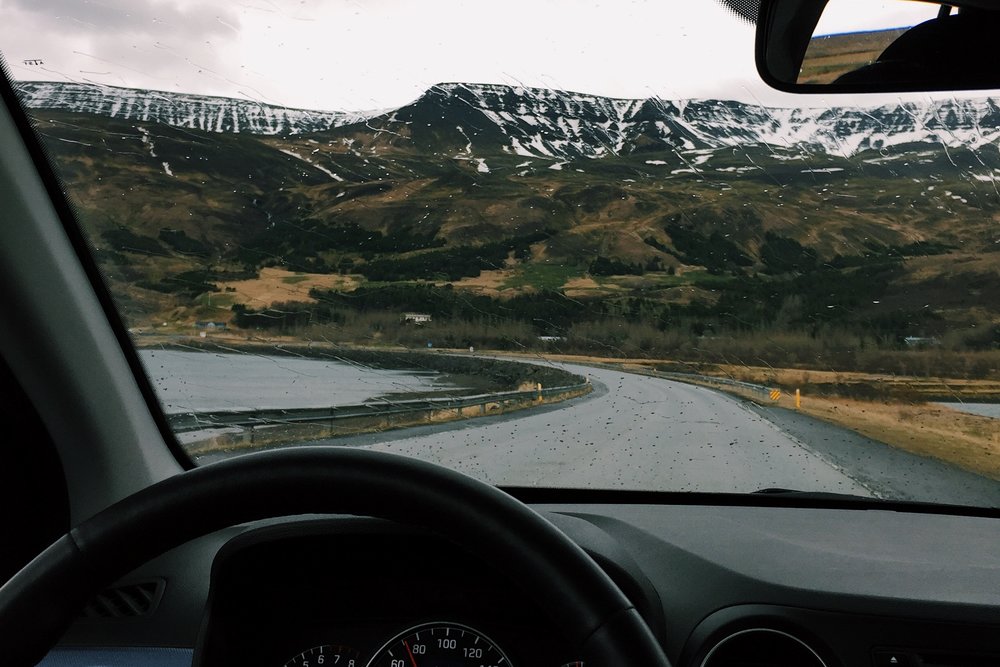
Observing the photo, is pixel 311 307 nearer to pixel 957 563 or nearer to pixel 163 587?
pixel 163 587

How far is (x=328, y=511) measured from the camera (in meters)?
1.67

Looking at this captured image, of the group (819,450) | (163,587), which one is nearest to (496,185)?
(819,450)

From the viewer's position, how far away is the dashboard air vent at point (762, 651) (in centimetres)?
288

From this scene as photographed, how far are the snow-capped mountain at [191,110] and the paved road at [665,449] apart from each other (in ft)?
4.43

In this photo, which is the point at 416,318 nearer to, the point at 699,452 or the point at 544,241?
the point at 544,241

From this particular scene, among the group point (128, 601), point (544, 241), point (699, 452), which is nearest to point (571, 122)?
point (544, 241)

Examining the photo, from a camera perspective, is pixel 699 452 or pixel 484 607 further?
pixel 699 452

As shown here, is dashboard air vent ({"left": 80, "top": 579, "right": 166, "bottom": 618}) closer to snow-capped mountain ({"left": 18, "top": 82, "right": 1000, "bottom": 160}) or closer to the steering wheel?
the steering wheel

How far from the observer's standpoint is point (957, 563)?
3152 mm

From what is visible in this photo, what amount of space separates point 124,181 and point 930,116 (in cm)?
322

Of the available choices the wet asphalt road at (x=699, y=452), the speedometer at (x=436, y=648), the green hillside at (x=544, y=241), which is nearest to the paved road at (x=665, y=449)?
the wet asphalt road at (x=699, y=452)

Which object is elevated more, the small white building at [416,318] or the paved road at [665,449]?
the small white building at [416,318]

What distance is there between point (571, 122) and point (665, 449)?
1.44m

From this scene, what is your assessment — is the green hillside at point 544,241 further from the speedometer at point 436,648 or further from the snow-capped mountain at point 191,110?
the speedometer at point 436,648
